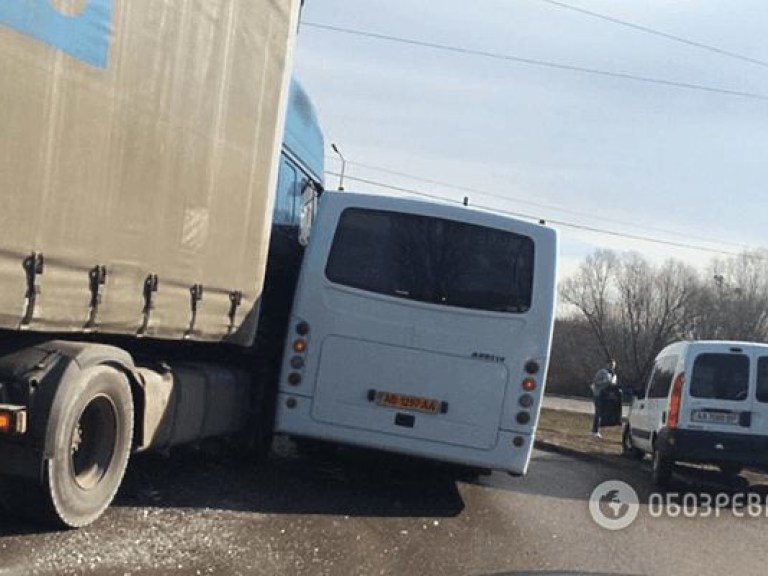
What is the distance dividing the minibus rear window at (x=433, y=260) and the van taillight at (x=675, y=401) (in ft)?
13.2

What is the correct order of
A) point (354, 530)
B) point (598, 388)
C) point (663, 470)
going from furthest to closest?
point (598, 388)
point (663, 470)
point (354, 530)

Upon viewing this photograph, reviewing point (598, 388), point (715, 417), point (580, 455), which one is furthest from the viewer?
point (598, 388)

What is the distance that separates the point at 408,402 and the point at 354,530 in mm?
1798

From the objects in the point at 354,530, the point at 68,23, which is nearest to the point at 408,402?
the point at 354,530

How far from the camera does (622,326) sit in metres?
83.8

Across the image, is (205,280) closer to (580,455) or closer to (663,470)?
(663,470)

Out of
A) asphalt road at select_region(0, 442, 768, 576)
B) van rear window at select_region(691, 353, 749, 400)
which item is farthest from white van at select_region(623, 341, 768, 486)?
asphalt road at select_region(0, 442, 768, 576)

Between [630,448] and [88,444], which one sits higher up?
[88,444]

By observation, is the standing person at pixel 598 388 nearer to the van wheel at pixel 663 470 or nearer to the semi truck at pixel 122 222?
the van wheel at pixel 663 470

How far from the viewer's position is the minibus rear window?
9.99 metres

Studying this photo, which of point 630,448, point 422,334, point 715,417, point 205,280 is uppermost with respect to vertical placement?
point 205,280

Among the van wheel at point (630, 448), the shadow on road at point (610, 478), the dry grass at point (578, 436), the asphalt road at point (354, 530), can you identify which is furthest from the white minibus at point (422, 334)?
the dry grass at point (578, 436)

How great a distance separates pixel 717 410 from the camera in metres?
13.0

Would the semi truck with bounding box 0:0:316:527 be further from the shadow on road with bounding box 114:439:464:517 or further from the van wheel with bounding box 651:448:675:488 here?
the van wheel with bounding box 651:448:675:488
